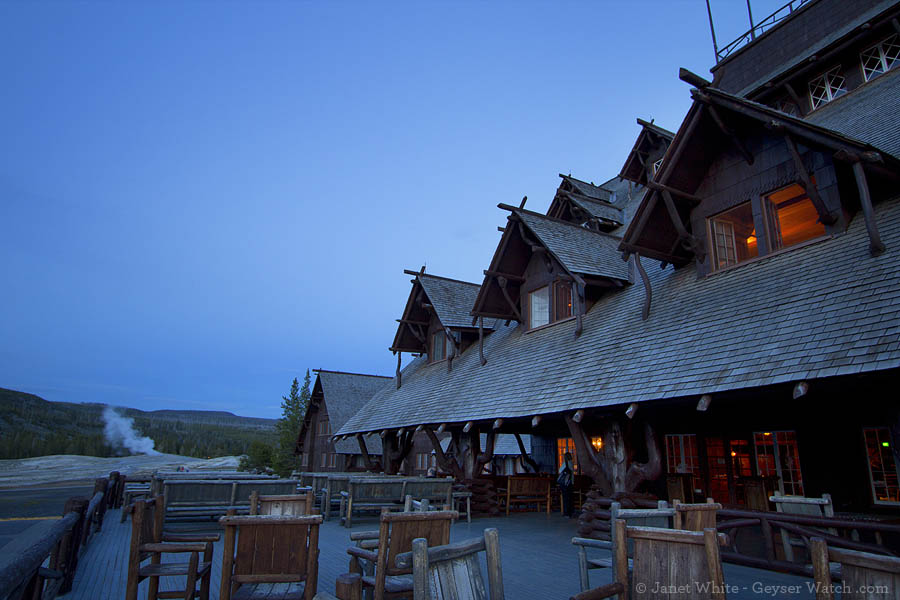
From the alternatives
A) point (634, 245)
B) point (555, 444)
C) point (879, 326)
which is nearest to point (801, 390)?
point (879, 326)

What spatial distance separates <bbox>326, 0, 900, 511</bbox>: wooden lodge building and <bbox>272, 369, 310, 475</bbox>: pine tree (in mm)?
28633

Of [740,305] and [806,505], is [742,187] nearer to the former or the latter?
[740,305]

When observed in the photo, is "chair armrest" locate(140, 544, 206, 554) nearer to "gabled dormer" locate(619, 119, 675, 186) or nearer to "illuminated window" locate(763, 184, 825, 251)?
"illuminated window" locate(763, 184, 825, 251)

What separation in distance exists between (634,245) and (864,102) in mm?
6389

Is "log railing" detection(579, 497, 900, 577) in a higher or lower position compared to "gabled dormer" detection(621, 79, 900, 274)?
lower

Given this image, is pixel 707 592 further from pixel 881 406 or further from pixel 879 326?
pixel 881 406

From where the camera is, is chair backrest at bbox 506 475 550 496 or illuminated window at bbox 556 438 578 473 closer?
chair backrest at bbox 506 475 550 496

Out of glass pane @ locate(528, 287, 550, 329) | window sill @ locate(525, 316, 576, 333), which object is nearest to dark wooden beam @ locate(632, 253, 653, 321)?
window sill @ locate(525, 316, 576, 333)

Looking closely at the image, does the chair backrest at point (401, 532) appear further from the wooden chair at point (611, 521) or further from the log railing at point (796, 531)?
the log railing at point (796, 531)

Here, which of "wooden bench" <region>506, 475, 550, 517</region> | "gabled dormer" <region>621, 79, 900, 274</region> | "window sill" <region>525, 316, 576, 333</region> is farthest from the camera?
"wooden bench" <region>506, 475, 550, 517</region>

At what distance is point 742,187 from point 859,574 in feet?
31.2

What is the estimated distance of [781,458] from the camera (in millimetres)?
11375

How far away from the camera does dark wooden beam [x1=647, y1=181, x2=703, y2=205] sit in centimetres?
1095

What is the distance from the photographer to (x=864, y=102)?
39.2 ft
